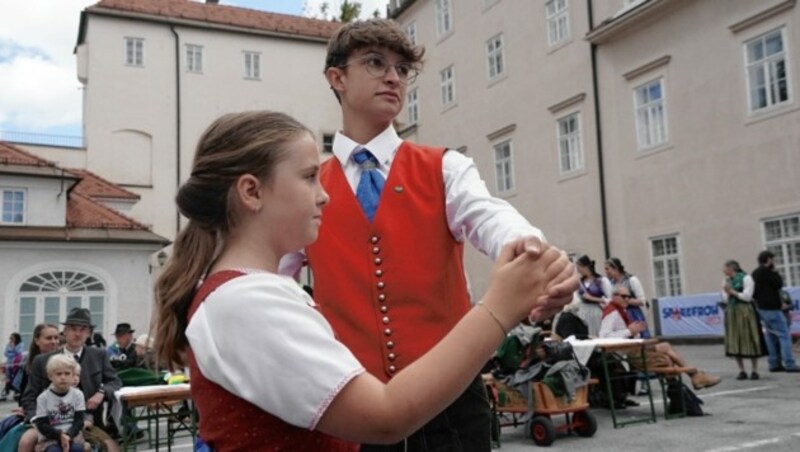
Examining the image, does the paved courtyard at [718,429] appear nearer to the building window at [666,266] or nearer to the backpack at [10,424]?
the backpack at [10,424]

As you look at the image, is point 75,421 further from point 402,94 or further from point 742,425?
point 742,425

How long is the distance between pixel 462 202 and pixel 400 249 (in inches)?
7.8

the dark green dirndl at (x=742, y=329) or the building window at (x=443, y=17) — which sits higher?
the building window at (x=443, y=17)

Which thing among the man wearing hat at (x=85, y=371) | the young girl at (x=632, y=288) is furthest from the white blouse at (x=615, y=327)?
the man wearing hat at (x=85, y=371)

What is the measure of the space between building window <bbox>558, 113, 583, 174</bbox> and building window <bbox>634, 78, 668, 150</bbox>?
76.7 inches

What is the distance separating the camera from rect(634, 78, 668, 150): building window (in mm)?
16766

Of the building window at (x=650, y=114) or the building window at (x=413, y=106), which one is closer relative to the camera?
the building window at (x=650, y=114)

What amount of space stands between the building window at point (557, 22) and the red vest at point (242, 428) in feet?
64.8

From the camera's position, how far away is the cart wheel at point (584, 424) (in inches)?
273

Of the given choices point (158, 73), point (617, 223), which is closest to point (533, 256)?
point (617, 223)

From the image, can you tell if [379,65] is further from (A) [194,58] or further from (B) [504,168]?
(A) [194,58]

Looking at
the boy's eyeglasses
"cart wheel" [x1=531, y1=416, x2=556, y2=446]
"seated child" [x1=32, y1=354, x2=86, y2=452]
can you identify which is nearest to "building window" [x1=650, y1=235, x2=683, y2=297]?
"cart wheel" [x1=531, y1=416, x2=556, y2=446]

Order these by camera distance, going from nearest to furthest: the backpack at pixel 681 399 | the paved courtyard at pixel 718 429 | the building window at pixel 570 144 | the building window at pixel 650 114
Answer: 1. the paved courtyard at pixel 718 429
2. the backpack at pixel 681 399
3. the building window at pixel 650 114
4. the building window at pixel 570 144

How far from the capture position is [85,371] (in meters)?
7.02
